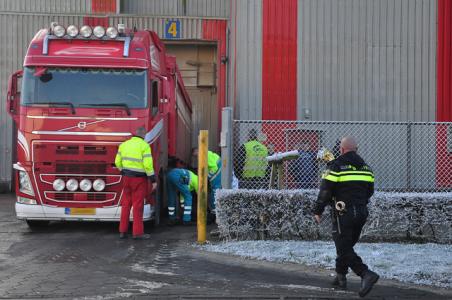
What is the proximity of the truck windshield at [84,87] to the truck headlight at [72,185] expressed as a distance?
1.27 meters

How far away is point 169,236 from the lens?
404 inches

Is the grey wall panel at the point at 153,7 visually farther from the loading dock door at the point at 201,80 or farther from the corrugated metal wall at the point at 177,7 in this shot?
the loading dock door at the point at 201,80

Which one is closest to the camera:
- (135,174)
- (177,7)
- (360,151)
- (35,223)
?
(135,174)

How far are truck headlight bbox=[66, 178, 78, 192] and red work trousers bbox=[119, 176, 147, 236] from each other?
0.87 meters

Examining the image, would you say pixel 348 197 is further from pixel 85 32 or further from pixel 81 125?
pixel 85 32

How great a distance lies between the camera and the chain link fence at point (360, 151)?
→ 382 inches

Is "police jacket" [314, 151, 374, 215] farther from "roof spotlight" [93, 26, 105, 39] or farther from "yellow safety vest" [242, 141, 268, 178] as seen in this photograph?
"roof spotlight" [93, 26, 105, 39]

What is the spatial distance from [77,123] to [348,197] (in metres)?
5.33

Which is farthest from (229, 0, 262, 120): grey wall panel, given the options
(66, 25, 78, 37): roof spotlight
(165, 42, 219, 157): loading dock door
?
(66, 25, 78, 37): roof spotlight

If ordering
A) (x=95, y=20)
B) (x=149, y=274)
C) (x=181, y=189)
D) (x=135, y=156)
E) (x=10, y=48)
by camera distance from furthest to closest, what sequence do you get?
1. (x=95, y=20)
2. (x=10, y=48)
3. (x=181, y=189)
4. (x=135, y=156)
5. (x=149, y=274)

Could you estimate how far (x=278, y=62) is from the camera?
15.7m

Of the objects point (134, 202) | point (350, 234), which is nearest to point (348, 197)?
point (350, 234)

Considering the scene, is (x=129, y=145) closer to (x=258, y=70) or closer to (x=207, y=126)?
(x=258, y=70)

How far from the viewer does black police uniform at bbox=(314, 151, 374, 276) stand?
6.32 metres
